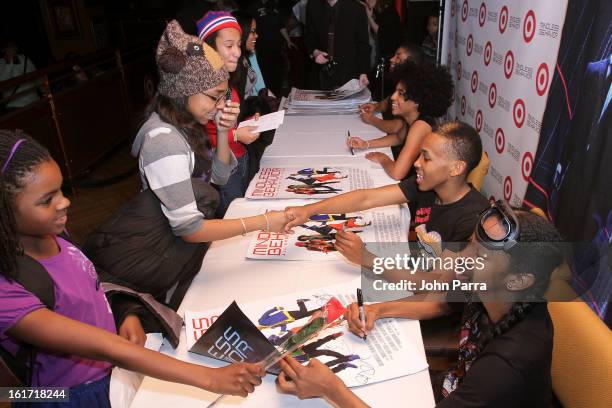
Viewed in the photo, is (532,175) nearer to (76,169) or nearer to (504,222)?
(504,222)

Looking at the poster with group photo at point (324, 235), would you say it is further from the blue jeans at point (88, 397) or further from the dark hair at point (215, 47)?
the dark hair at point (215, 47)

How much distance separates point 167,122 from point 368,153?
1269 mm

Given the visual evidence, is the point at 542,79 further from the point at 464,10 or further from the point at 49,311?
the point at 49,311

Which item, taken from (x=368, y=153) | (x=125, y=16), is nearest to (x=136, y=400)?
(x=368, y=153)

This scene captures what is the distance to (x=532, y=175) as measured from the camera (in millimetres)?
2303

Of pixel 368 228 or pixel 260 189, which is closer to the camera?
pixel 368 228

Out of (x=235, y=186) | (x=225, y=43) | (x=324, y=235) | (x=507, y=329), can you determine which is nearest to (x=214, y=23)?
(x=225, y=43)

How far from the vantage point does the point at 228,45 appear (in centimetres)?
238

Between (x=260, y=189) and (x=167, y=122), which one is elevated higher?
(x=167, y=122)

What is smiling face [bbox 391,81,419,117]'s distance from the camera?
8.39ft

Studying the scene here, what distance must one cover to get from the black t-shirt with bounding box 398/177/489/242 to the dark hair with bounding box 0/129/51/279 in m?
1.35

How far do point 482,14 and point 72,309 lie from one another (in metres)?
3.01

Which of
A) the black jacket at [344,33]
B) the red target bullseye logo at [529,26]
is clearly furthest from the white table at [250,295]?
the black jacket at [344,33]

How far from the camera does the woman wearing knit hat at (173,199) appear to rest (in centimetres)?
144
